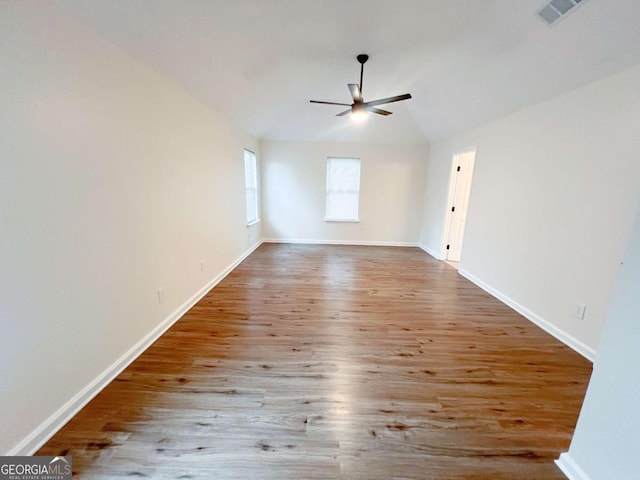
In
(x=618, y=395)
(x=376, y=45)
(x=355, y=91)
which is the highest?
(x=376, y=45)

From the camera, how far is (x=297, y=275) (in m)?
4.13

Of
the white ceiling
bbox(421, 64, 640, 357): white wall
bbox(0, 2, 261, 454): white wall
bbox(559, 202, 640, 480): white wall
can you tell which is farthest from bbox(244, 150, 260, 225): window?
bbox(559, 202, 640, 480): white wall

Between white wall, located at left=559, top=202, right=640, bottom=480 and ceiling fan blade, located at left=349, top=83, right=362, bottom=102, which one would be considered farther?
ceiling fan blade, located at left=349, top=83, right=362, bottom=102

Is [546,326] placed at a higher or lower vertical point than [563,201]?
lower

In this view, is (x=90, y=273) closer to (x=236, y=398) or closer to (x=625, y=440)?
(x=236, y=398)

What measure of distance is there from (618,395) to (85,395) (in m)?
2.77

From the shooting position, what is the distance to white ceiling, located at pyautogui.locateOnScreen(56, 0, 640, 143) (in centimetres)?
181

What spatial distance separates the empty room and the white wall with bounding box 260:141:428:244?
1933 millimetres

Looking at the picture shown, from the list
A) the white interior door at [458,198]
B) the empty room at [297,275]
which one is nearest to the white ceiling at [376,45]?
the empty room at [297,275]

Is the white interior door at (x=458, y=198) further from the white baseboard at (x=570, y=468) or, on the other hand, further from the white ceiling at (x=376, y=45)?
the white baseboard at (x=570, y=468)

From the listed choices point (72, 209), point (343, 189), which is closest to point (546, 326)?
point (72, 209)

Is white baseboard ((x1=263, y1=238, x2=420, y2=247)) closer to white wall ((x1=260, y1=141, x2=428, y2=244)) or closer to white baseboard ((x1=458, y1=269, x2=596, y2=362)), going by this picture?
white wall ((x1=260, y1=141, x2=428, y2=244))
